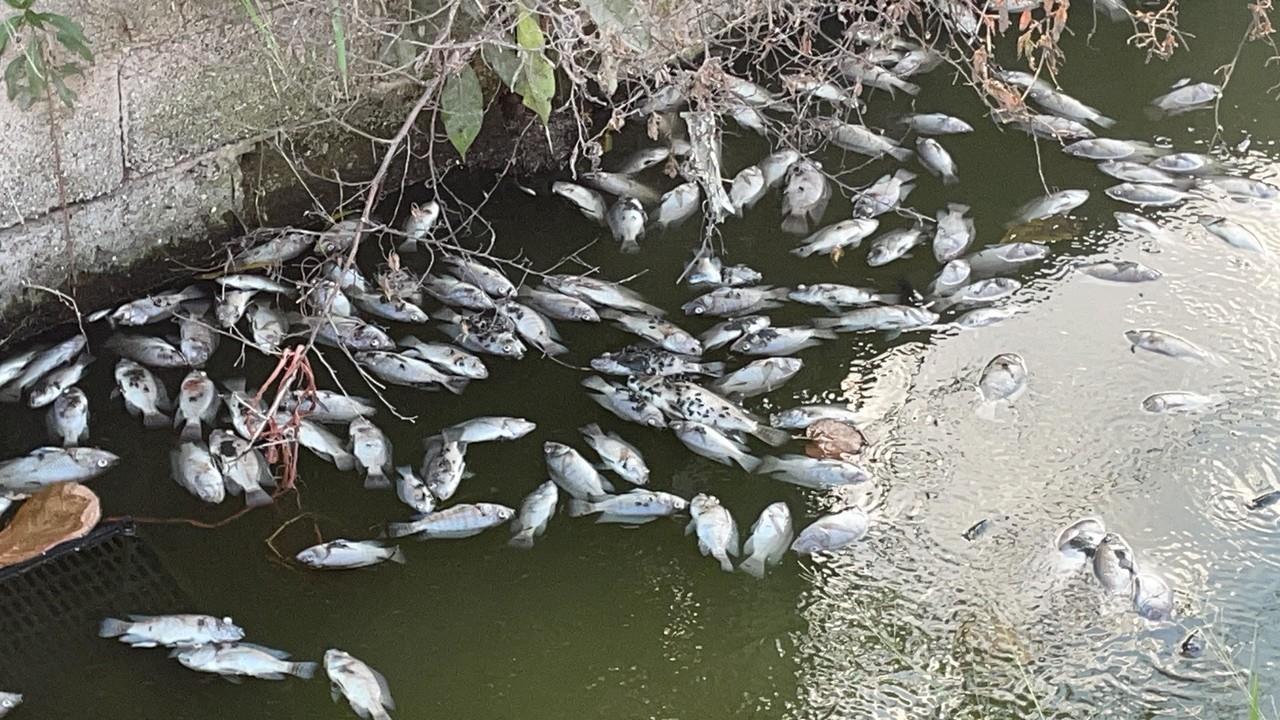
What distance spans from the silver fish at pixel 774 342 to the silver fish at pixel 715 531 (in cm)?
67

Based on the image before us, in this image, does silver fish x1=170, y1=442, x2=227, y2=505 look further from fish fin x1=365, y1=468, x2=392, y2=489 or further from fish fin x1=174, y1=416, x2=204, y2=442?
fish fin x1=365, y1=468, x2=392, y2=489

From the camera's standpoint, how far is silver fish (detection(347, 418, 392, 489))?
348 centimetres

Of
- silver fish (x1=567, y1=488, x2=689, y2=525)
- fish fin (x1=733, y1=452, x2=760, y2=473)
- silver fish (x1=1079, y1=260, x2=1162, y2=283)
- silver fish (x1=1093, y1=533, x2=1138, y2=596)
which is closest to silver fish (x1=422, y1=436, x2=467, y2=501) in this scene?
silver fish (x1=567, y1=488, x2=689, y2=525)

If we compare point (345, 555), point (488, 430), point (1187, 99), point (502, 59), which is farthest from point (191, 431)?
point (1187, 99)

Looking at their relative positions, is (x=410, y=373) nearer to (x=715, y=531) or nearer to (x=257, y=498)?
(x=257, y=498)

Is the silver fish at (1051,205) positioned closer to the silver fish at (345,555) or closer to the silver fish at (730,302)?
the silver fish at (730,302)

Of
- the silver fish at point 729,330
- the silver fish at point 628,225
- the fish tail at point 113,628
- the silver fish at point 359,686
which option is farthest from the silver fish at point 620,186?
the fish tail at point 113,628

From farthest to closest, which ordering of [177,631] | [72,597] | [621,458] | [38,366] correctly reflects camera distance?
[38,366], [621,458], [72,597], [177,631]

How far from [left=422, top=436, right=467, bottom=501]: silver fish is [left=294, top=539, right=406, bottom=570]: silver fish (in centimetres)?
22

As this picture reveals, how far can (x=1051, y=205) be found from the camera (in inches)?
179

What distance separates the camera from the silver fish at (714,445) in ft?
11.7

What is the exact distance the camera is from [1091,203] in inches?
182

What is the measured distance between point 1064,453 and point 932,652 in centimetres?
85

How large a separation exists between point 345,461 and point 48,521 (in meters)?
0.75
